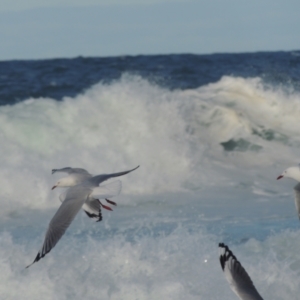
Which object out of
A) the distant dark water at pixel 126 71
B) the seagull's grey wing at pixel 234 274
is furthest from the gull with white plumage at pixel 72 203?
the distant dark water at pixel 126 71

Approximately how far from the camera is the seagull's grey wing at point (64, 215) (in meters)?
5.61

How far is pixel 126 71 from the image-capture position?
22938 millimetres

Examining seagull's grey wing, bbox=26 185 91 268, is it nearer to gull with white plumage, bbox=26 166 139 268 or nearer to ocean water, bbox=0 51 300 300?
gull with white plumage, bbox=26 166 139 268

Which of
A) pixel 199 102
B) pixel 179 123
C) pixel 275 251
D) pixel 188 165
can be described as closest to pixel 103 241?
pixel 275 251

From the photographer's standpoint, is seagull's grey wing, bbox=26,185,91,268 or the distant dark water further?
the distant dark water

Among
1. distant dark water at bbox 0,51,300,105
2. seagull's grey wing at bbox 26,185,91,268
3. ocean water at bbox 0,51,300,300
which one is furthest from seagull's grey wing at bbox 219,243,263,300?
distant dark water at bbox 0,51,300,105

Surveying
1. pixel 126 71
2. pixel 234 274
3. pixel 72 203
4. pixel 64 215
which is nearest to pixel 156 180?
pixel 72 203

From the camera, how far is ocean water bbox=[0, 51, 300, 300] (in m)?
6.90

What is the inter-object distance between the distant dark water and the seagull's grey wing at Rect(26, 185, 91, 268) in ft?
35.5

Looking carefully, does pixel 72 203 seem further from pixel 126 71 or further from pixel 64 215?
pixel 126 71

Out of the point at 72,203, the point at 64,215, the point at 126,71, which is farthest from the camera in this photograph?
the point at 126,71

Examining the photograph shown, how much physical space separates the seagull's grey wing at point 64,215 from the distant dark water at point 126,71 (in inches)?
426

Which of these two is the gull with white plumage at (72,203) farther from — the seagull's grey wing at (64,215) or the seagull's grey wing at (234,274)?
the seagull's grey wing at (234,274)

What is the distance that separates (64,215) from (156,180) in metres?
5.82
